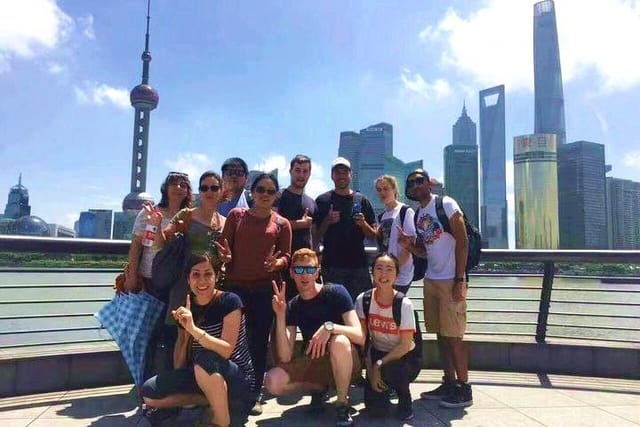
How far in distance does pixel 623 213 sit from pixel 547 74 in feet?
402

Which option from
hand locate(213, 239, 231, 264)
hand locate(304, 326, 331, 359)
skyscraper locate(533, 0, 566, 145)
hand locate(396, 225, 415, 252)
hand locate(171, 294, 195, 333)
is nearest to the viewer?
hand locate(171, 294, 195, 333)

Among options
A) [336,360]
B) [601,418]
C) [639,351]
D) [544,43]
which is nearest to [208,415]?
[336,360]

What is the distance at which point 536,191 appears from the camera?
105 meters

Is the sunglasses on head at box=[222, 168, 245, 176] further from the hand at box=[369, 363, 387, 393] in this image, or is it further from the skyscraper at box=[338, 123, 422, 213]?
the skyscraper at box=[338, 123, 422, 213]

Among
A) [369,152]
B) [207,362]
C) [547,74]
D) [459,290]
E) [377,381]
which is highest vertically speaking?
[547,74]

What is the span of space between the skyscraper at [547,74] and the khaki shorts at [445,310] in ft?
643

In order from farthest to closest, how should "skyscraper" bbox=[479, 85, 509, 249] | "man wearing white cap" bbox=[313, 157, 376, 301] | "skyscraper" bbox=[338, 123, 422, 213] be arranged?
"skyscraper" bbox=[479, 85, 509, 249]
"skyscraper" bbox=[338, 123, 422, 213]
"man wearing white cap" bbox=[313, 157, 376, 301]

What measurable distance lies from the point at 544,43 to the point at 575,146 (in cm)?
10424

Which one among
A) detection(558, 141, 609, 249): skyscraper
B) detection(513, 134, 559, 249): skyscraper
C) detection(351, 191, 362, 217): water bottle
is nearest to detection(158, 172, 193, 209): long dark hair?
detection(351, 191, 362, 217): water bottle

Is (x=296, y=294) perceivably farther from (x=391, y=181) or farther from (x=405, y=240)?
(x=391, y=181)

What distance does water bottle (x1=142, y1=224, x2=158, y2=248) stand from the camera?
353cm

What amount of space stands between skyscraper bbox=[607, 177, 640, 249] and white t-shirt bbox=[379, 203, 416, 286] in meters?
84.2

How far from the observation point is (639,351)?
4.75 m

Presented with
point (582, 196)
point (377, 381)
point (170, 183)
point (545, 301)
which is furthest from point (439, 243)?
point (582, 196)
